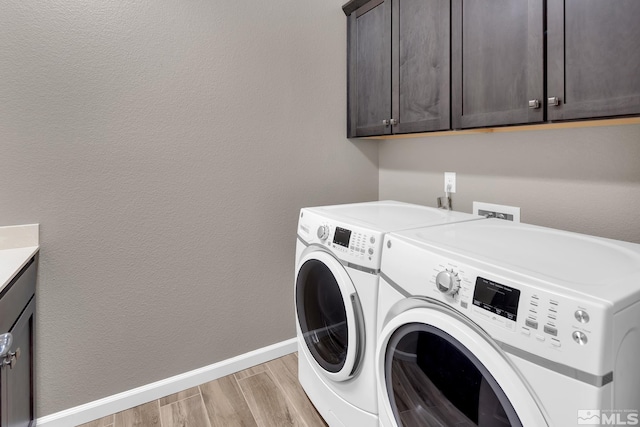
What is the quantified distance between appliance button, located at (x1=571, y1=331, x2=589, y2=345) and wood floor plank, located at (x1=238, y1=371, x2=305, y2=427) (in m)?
1.32

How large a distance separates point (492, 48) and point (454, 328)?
109cm

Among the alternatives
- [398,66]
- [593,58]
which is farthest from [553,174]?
[398,66]

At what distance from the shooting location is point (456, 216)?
4.84 ft

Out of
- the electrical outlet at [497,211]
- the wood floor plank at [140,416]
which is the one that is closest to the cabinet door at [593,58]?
the electrical outlet at [497,211]

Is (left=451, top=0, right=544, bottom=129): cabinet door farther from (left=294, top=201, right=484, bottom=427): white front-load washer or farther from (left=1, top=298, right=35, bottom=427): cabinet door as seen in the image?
(left=1, top=298, right=35, bottom=427): cabinet door

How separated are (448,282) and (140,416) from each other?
1.63 m

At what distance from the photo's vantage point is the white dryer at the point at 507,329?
0.59 metres

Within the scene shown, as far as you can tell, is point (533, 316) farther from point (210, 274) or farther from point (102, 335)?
point (102, 335)

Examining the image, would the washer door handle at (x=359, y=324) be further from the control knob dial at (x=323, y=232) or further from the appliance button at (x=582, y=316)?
the appliance button at (x=582, y=316)

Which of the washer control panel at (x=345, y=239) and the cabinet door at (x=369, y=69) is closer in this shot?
the washer control panel at (x=345, y=239)

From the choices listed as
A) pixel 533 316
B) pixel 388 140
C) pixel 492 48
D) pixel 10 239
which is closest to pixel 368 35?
pixel 388 140

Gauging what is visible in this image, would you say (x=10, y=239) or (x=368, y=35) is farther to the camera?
(x=368, y=35)

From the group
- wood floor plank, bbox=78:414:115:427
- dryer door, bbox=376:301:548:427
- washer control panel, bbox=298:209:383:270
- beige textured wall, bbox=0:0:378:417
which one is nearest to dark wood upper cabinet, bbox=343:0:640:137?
beige textured wall, bbox=0:0:378:417

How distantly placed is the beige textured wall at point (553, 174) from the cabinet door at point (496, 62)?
1.00 feet
